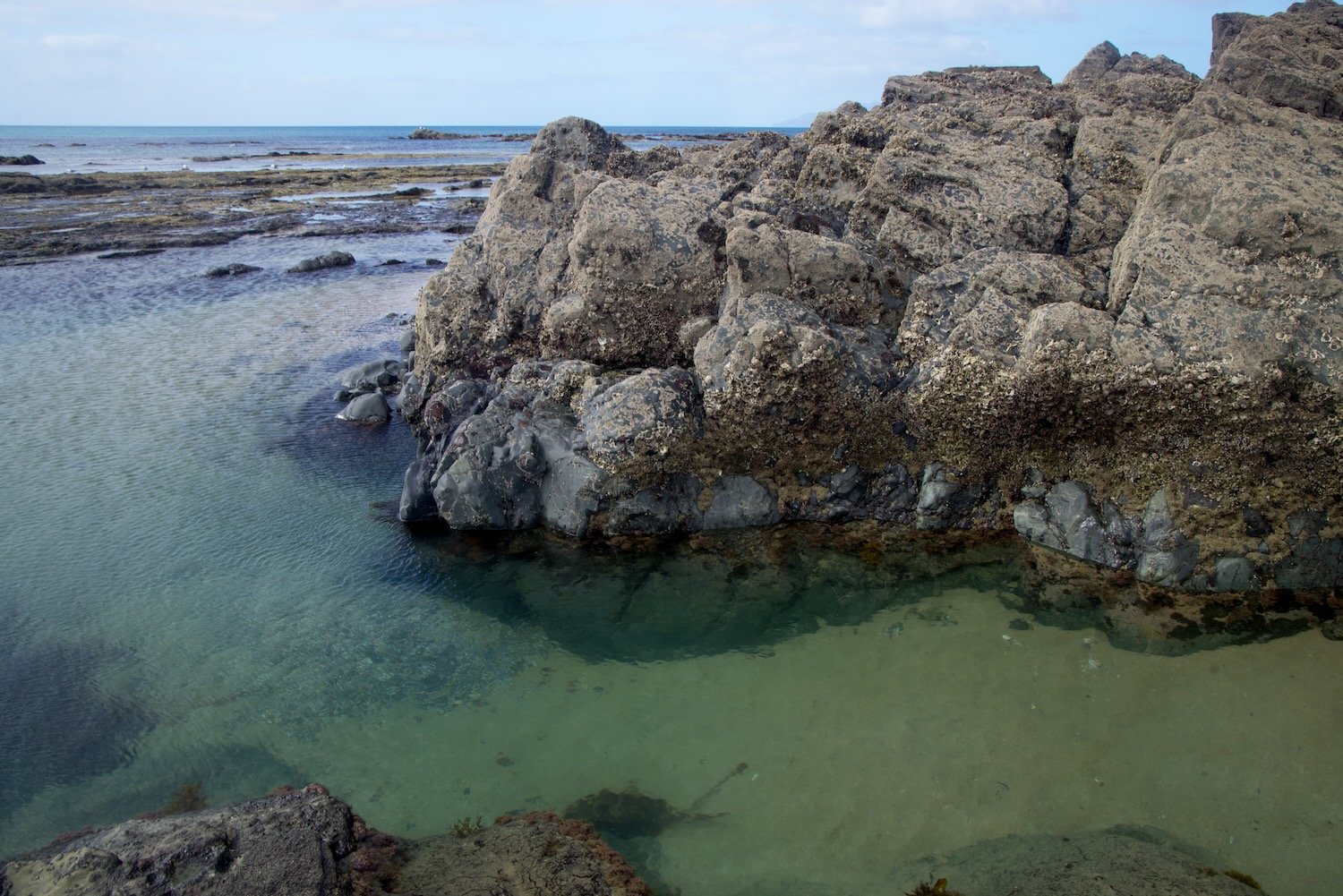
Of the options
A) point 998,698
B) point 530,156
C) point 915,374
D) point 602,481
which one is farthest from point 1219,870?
point 530,156

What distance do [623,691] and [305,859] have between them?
3926 millimetres

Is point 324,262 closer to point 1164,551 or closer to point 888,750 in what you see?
point 888,750

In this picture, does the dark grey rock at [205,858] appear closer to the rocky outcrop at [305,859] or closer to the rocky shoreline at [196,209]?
the rocky outcrop at [305,859]

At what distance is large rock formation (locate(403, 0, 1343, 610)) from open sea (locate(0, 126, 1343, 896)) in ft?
4.09

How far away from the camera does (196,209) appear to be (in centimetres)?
5041

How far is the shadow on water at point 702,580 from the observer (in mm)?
10148

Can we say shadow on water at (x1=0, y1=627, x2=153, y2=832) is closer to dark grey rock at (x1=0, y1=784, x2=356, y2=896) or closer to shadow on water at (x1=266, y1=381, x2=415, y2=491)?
dark grey rock at (x1=0, y1=784, x2=356, y2=896)

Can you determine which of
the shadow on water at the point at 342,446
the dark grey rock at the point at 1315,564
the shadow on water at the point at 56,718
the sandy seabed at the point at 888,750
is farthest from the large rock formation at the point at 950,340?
the shadow on water at the point at 56,718

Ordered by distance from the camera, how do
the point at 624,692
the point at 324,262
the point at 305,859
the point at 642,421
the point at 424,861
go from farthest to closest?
the point at 324,262, the point at 642,421, the point at 624,692, the point at 424,861, the point at 305,859

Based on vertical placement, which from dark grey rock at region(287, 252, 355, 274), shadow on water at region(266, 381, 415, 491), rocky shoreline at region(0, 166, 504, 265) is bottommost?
shadow on water at region(266, 381, 415, 491)

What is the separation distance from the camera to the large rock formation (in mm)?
10398

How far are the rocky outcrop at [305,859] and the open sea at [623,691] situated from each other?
0.67 meters

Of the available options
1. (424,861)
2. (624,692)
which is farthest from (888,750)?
(424,861)

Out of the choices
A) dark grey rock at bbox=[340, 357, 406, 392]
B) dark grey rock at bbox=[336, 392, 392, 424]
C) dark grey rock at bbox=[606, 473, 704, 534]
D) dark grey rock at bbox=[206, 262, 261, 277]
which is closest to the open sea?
dark grey rock at bbox=[606, 473, 704, 534]
